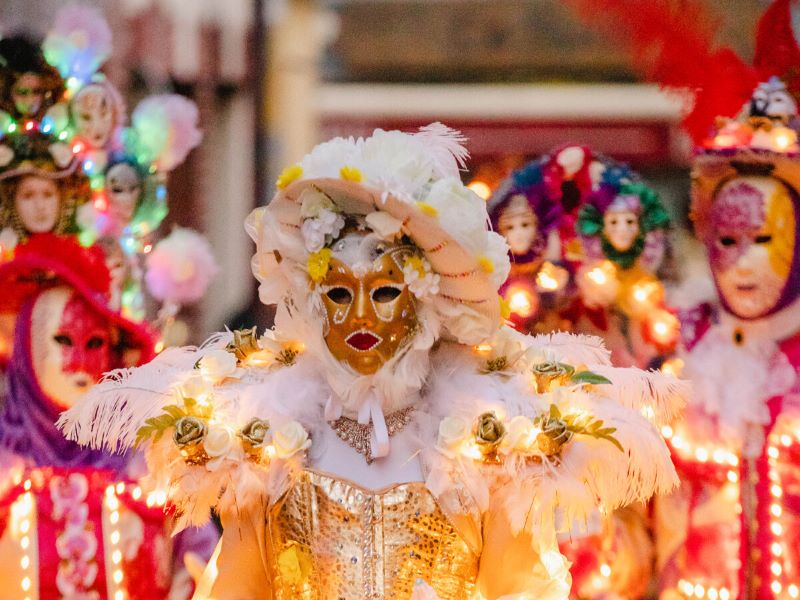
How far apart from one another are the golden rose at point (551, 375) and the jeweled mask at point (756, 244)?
1381 mm

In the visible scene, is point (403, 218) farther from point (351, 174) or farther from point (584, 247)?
point (584, 247)

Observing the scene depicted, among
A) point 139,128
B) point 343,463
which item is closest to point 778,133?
point 343,463

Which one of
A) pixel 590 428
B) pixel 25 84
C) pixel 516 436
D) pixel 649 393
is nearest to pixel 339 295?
pixel 516 436

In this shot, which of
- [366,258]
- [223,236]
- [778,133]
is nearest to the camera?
[366,258]

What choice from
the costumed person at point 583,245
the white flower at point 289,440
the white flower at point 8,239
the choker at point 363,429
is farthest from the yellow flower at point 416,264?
the white flower at point 8,239

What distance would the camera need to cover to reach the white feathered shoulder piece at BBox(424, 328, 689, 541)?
2463mm

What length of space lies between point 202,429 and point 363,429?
1.18 feet

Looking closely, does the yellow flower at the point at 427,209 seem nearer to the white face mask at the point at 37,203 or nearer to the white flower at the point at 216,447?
the white flower at the point at 216,447

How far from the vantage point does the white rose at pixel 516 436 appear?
2.49 meters

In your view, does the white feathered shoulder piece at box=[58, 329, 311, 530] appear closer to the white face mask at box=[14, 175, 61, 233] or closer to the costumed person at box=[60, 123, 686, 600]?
the costumed person at box=[60, 123, 686, 600]

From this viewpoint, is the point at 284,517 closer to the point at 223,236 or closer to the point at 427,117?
the point at 223,236

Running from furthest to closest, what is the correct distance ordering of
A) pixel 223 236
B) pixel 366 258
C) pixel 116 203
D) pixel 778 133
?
pixel 223 236
pixel 116 203
pixel 778 133
pixel 366 258

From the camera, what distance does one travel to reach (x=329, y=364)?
8.46ft

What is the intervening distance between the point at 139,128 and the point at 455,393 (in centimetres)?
239
